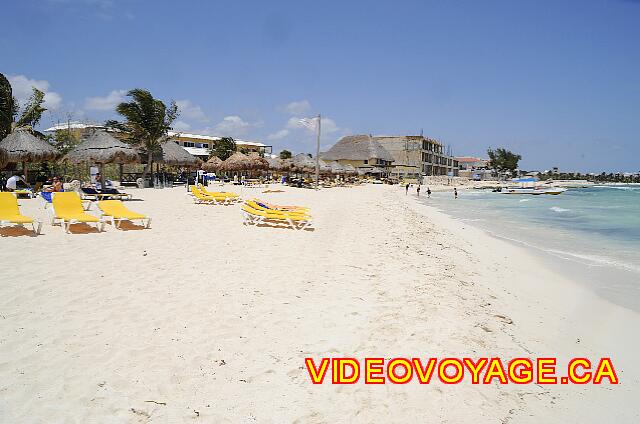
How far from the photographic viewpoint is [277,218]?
9320mm

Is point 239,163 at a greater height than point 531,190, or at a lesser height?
greater

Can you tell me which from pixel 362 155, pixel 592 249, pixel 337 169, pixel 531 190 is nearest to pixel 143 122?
pixel 337 169

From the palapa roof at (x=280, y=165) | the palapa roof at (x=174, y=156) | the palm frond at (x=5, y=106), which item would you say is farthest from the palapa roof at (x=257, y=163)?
the palm frond at (x=5, y=106)

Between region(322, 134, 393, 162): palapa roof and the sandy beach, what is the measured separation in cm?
5159

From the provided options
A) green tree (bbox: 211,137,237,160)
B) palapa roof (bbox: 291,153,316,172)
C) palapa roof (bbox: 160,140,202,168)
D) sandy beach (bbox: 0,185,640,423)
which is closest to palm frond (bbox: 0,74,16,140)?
palapa roof (bbox: 160,140,202,168)

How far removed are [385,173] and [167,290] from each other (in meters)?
55.8

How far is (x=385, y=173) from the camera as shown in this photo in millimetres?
58562

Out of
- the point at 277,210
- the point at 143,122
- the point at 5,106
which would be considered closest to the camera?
the point at 277,210

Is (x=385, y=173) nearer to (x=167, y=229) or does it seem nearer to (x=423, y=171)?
(x=423, y=171)

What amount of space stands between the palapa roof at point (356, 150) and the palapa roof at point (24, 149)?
4576cm

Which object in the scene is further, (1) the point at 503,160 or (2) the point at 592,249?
(1) the point at 503,160

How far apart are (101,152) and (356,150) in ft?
153

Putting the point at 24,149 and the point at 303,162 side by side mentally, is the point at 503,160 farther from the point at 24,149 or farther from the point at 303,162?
the point at 24,149

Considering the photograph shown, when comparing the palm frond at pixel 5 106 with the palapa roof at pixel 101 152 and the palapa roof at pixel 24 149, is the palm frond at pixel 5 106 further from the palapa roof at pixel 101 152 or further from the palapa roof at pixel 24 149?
the palapa roof at pixel 101 152
